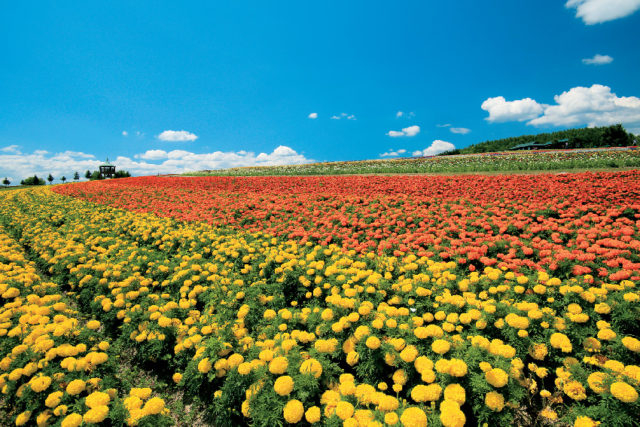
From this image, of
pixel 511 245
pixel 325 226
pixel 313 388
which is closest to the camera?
pixel 313 388

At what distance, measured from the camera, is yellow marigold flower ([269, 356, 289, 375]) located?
235 centimetres

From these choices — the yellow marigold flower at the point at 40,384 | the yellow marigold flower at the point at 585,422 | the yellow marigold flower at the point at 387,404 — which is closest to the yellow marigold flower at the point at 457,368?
the yellow marigold flower at the point at 387,404

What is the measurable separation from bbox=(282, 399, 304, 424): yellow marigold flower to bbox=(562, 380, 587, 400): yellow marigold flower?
216cm

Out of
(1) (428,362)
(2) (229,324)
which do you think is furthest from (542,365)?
(2) (229,324)

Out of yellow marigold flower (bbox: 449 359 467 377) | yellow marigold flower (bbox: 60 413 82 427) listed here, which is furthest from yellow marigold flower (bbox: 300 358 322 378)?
yellow marigold flower (bbox: 60 413 82 427)

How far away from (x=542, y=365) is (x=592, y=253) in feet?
8.04

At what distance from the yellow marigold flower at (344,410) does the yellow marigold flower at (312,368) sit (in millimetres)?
354

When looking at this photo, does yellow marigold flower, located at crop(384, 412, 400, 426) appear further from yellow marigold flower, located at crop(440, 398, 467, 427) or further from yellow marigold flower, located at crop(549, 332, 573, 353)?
yellow marigold flower, located at crop(549, 332, 573, 353)

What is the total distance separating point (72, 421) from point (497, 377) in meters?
3.25

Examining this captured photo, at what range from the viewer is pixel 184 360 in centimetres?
336

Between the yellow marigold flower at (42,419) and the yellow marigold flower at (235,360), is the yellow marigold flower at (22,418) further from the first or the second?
the yellow marigold flower at (235,360)

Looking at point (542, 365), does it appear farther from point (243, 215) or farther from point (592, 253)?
point (243, 215)

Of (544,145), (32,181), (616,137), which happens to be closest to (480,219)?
(32,181)

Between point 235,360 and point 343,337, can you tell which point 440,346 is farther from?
point 235,360
